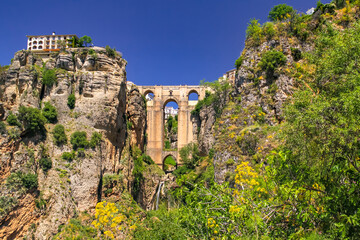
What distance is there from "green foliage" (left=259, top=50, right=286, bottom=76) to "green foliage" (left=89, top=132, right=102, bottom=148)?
17234mm

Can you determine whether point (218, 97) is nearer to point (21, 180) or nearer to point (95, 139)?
point (95, 139)

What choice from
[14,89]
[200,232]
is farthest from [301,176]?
[14,89]

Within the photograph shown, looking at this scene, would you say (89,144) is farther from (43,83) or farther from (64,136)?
(43,83)

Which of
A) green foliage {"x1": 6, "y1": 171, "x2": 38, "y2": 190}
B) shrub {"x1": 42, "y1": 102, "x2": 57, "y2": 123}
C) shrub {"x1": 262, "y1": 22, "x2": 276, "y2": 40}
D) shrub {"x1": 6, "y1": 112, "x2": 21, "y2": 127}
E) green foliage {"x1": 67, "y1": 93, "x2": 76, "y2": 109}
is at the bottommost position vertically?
green foliage {"x1": 6, "y1": 171, "x2": 38, "y2": 190}

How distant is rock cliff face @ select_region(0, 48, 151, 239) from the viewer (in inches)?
888

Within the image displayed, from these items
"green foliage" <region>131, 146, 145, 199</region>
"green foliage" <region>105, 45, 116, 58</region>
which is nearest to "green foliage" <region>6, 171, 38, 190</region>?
"green foliage" <region>131, 146, 145, 199</region>

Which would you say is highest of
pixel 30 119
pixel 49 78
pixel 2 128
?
pixel 49 78

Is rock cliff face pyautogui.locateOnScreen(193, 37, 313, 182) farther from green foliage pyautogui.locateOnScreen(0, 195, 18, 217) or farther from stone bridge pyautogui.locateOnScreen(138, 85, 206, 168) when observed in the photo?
stone bridge pyautogui.locateOnScreen(138, 85, 206, 168)

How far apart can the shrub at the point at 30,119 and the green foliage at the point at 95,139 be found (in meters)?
4.74

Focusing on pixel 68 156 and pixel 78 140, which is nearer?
pixel 68 156

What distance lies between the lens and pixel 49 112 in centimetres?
2728

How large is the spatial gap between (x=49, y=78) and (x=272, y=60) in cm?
2219

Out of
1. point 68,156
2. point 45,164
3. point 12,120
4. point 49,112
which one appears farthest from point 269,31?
point 12,120

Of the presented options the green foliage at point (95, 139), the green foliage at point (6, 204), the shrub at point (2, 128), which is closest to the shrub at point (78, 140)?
the green foliage at point (95, 139)
